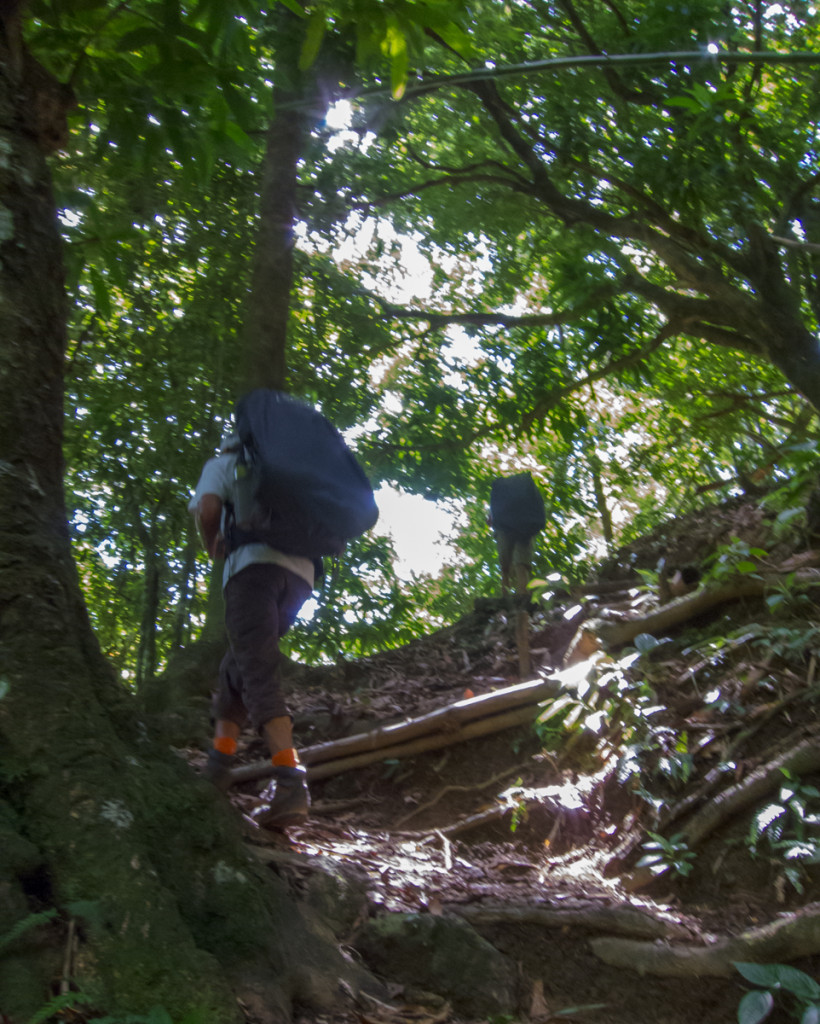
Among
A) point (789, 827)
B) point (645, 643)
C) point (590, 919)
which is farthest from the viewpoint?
point (645, 643)

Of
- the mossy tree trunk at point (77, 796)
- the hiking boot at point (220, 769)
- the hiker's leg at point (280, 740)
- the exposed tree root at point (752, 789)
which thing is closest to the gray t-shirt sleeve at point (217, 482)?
the mossy tree trunk at point (77, 796)

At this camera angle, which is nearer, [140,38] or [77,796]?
[77,796]

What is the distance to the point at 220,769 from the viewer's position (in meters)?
3.54

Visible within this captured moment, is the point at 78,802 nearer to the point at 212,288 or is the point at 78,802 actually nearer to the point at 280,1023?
the point at 280,1023

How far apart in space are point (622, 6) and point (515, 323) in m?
3.57

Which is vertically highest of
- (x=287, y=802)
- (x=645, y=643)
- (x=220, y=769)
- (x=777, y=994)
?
(x=645, y=643)

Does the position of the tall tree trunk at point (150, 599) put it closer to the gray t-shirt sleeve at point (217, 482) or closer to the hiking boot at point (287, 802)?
the gray t-shirt sleeve at point (217, 482)

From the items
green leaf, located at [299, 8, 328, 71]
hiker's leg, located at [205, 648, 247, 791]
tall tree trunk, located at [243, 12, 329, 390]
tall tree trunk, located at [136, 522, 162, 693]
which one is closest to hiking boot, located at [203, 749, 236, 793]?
hiker's leg, located at [205, 648, 247, 791]

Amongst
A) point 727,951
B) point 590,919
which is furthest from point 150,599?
point 727,951

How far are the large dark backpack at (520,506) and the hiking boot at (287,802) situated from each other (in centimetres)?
502

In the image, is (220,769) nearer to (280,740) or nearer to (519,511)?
(280,740)

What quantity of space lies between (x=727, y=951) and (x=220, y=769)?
215 centimetres

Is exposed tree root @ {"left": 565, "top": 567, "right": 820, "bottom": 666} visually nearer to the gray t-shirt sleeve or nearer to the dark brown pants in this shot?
the dark brown pants

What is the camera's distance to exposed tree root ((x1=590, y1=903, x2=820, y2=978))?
8.50 ft
